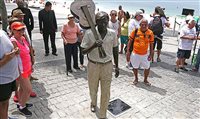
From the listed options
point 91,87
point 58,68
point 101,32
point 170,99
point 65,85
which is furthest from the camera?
point 58,68

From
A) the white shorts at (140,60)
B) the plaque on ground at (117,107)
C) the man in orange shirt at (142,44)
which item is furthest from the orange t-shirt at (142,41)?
the plaque on ground at (117,107)

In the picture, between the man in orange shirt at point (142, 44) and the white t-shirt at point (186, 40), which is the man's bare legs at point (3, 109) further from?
the white t-shirt at point (186, 40)

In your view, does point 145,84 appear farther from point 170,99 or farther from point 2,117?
point 2,117

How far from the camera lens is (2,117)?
330 cm

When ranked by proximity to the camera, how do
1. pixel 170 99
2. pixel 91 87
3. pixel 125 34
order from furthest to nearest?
pixel 125 34, pixel 170 99, pixel 91 87

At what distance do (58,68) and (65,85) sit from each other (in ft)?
4.33

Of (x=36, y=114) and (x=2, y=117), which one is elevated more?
(x=2, y=117)

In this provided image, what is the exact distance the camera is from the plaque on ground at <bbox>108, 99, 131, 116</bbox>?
4334 mm

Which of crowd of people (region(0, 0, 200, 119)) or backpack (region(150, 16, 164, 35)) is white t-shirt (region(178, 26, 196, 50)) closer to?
crowd of people (region(0, 0, 200, 119))

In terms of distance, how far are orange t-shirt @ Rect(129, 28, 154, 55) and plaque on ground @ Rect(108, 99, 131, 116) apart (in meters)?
1.42

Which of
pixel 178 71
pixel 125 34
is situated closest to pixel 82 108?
pixel 178 71

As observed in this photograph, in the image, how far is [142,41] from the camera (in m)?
5.31

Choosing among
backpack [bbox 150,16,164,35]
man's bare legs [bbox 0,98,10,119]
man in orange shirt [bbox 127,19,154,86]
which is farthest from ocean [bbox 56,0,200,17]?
man's bare legs [bbox 0,98,10,119]

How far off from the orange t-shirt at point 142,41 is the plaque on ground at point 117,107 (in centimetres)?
142
